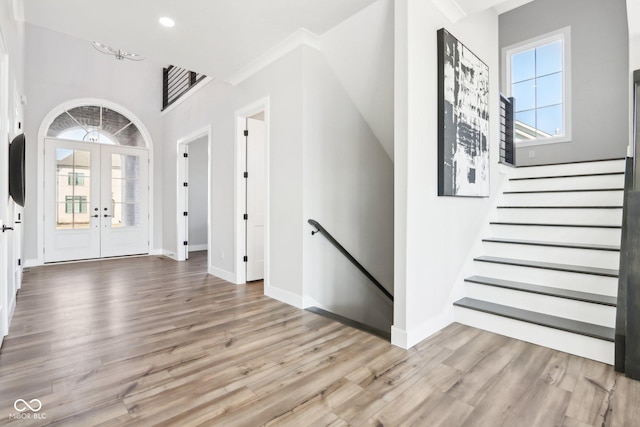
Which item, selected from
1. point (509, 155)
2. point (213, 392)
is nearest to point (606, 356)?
point (213, 392)

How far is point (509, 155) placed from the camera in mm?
4266

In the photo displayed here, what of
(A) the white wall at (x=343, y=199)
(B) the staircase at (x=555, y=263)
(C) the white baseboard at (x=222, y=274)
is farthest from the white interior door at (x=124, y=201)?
(B) the staircase at (x=555, y=263)

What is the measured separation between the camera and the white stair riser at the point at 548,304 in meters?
2.33

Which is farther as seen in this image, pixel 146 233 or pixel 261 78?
pixel 146 233

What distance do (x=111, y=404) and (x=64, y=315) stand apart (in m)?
1.95

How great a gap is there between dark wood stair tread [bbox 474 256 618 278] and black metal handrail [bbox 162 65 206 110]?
5.15 m

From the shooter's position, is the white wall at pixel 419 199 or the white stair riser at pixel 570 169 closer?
the white wall at pixel 419 199

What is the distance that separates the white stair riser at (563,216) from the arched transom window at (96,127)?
22.9 ft

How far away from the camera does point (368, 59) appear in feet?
10.5

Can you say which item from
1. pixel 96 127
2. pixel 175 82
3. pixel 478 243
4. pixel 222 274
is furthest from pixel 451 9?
pixel 96 127

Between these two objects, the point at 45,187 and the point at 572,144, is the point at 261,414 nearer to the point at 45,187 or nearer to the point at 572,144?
the point at 572,144

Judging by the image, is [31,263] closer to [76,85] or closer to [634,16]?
[76,85]

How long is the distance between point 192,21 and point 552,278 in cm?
404

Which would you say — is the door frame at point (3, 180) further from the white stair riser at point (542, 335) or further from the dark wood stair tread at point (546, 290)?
the dark wood stair tread at point (546, 290)
